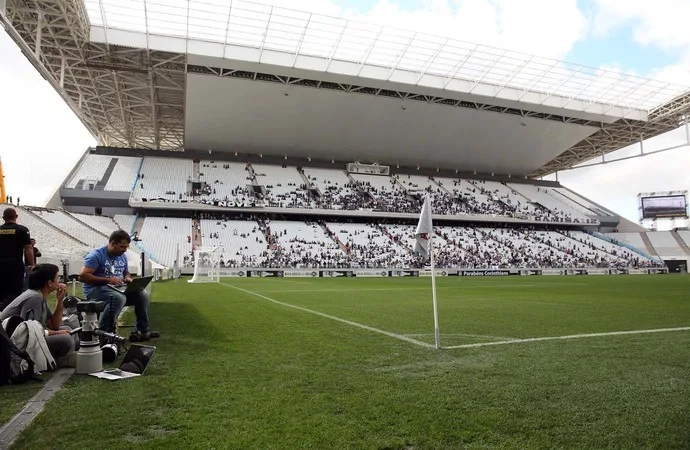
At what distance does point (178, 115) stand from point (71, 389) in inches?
2059

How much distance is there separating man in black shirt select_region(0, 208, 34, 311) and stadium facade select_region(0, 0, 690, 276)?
30.9 meters

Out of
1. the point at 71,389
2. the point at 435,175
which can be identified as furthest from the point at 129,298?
the point at 435,175

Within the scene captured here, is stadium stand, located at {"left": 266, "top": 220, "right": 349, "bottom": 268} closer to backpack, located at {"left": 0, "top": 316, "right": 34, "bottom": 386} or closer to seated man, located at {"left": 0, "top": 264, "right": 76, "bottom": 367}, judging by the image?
seated man, located at {"left": 0, "top": 264, "right": 76, "bottom": 367}

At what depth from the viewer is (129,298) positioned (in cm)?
702

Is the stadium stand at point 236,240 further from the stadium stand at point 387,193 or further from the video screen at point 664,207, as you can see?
the video screen at point 664,207

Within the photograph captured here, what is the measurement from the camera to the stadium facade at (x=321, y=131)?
3797 cm

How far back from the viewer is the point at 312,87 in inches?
1781

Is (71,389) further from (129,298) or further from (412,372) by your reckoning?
(412,372)

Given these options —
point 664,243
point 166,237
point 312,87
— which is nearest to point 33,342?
point 312,87

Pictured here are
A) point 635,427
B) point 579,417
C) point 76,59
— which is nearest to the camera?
point 635,427

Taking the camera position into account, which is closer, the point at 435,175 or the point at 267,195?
the point at 267,195

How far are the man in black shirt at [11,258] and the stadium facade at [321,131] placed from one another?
3087 centimetres

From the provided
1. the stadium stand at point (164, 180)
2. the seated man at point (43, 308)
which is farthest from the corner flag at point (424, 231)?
the stadium stand at point (164, 180)

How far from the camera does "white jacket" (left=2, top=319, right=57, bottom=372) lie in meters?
4.78
